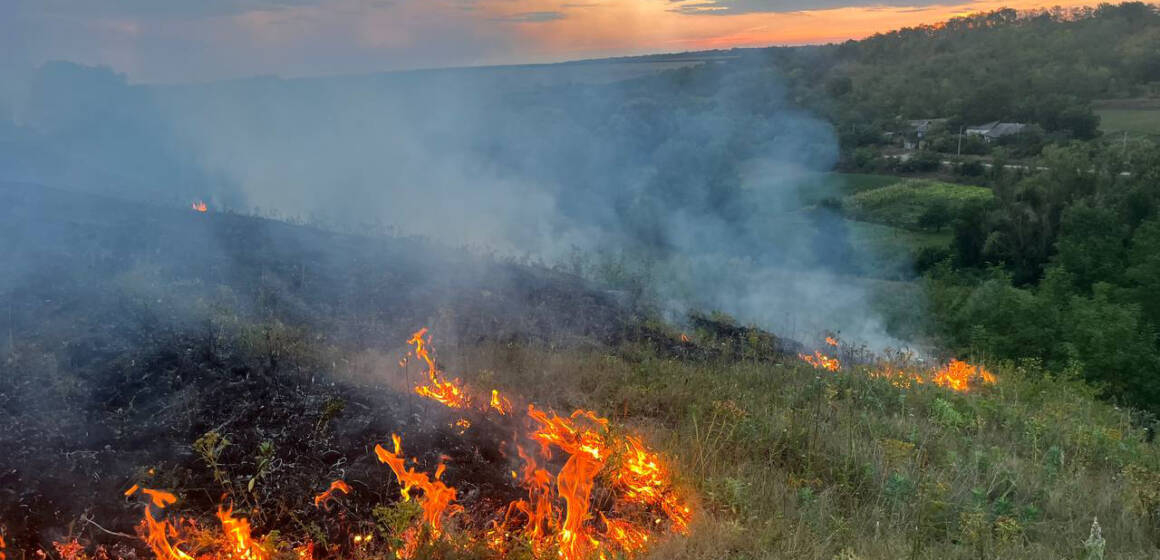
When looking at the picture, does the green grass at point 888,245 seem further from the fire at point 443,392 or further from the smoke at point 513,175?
the fire at point 443,392

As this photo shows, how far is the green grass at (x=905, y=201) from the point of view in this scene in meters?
28.0

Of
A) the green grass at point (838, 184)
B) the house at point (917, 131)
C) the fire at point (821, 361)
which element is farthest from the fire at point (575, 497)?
the house at point (917, 131)

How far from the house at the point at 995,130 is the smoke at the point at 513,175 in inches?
693

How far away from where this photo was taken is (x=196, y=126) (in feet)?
56.4

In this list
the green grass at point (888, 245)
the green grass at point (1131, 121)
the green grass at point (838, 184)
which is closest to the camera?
the green grass at point (888, 245)

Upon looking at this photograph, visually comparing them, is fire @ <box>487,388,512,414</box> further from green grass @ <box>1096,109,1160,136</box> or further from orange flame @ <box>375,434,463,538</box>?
green grass @ <box>1096,109,1160,136</box>

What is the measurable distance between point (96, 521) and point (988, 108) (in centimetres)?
4828

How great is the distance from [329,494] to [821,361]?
6.20 metres

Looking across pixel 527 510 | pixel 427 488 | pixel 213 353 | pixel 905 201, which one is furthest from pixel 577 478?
pixel 905 201

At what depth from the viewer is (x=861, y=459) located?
4324 millimetres

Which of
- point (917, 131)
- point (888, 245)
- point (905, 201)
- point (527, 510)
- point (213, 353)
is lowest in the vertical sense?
point (888, 245)

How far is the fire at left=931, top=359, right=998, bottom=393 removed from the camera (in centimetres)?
750

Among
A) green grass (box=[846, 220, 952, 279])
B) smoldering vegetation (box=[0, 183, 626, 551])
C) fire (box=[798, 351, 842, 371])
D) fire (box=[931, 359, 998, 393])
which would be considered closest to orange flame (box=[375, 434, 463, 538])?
smoldering vegetation (box=[0, 183, 626, 551])

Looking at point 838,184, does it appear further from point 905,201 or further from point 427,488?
point 427,488
